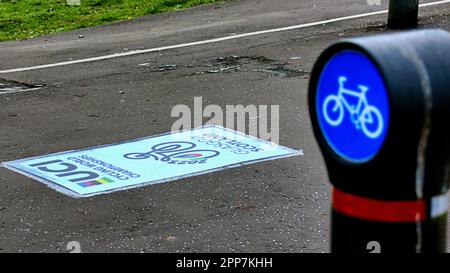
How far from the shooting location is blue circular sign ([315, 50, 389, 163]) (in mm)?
1946

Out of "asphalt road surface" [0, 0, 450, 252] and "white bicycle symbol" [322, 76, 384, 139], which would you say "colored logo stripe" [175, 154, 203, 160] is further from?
"white bicycle symbol" [322, 76, 384, 139]

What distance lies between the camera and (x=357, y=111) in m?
2.02

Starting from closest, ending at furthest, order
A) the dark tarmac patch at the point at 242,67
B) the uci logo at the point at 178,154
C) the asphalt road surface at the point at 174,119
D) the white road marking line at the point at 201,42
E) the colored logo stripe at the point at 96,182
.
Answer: the asphalt road surface at the point at 174,119 < the colored logo stripe at the point at 96,182 < the uci logo at the point at 178,154 < the dark tarmac patch at the point at 242,67 < the white road marking line at the point at 201,42

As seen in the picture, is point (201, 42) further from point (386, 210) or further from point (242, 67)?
point (386, 210)

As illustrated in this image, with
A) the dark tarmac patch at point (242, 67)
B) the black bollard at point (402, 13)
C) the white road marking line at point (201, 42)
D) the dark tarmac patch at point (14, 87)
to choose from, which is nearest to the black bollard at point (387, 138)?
the dark tarmac patch at point (242, 67)

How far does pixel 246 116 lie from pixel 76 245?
10.2ft

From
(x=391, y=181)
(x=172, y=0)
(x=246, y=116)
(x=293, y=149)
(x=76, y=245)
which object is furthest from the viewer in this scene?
(x=172, y=0)

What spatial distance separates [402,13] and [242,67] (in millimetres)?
2613

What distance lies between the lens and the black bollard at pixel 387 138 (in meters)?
1.89

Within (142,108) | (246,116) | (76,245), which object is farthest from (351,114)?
(142,108)

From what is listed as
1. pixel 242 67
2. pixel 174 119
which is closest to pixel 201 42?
pixel 242 67

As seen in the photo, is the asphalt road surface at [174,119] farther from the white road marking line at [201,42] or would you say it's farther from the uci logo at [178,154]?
the uci logo at [178,154]

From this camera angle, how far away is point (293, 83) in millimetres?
9094
